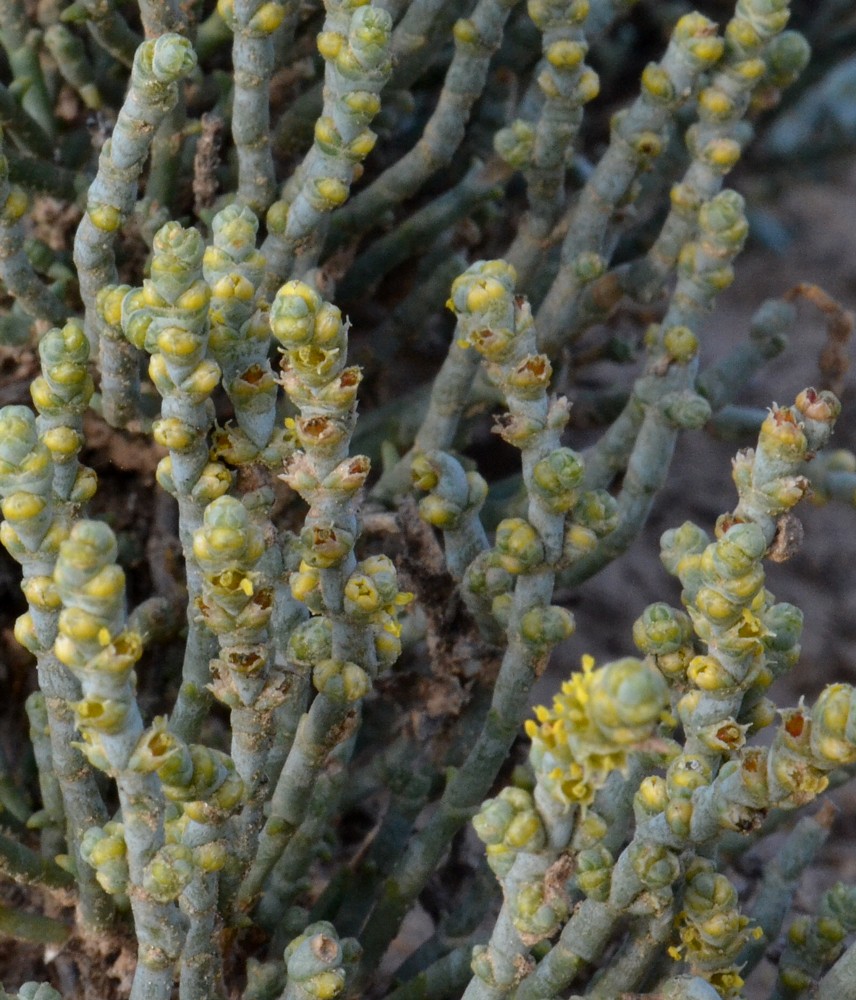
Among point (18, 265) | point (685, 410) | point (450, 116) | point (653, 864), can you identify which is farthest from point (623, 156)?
point (653, 864)

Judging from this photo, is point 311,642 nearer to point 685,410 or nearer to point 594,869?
point 594,869

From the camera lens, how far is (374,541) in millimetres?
1397

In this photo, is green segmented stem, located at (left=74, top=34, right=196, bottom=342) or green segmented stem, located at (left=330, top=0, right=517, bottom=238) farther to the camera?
green segmented stem, located at (left=330, top=0, right=517, bottom=238)

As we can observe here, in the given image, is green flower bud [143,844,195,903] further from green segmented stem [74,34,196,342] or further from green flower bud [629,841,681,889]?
green segmented stem [74,34,196,342]

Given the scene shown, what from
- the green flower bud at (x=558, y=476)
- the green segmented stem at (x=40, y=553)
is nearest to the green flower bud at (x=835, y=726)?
the green flower bud at (x=558, y=476)

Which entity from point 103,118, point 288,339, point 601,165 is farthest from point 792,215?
point 288,339

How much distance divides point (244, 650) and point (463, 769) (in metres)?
0.34

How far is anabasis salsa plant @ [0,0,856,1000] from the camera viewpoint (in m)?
0.82

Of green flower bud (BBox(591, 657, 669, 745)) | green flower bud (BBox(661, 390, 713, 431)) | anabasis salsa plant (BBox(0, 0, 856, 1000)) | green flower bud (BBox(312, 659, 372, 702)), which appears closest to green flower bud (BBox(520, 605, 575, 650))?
anabasis salsa plant (BBox(0, 0, 856, 1000))

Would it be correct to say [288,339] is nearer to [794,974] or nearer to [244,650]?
[244,650]

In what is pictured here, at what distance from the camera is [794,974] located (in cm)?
109

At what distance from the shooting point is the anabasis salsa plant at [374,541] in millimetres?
819

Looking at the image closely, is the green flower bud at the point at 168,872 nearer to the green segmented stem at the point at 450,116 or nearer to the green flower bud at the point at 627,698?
the green flower bud at the point at 627,698

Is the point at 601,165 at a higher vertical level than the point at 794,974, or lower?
higher
